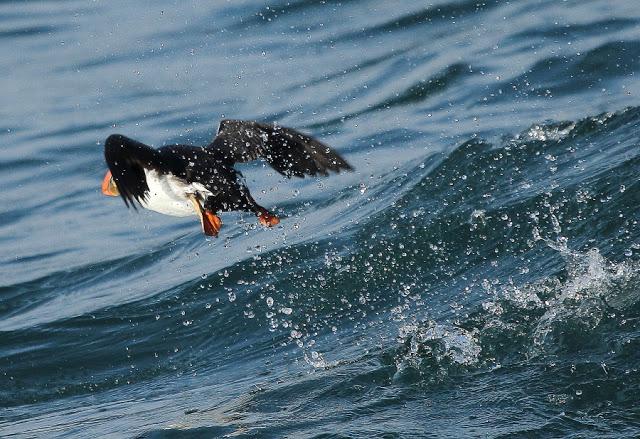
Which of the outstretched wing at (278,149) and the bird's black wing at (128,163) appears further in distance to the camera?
the outstretched wing at (278,149)

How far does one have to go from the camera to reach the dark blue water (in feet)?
17.6

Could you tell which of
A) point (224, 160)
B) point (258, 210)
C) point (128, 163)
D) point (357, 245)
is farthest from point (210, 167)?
point (357, 245)

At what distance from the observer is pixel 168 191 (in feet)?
19.7

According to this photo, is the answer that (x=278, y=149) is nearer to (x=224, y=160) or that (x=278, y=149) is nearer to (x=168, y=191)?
(x=224, y=160)

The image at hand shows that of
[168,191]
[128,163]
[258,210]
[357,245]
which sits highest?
[128,163]

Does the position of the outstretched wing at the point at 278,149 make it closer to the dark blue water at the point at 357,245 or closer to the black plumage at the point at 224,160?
the black plumage at the point at 224,160

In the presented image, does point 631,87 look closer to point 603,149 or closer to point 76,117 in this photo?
point 603,149

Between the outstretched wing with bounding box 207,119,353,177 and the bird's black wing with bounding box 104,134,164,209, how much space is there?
72 cm

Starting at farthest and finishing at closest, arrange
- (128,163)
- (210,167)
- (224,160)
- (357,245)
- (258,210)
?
(357,245), (224,160), (210,167), (258,210), (128,163)

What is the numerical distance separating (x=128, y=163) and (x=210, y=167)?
→ 0.61m

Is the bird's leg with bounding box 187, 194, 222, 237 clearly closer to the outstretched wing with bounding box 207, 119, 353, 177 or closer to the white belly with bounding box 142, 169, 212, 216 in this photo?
the white belly with bounding box 142, 169, 212, 216

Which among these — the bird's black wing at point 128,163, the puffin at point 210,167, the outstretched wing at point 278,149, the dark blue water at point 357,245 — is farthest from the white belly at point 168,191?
the dark blue water at point 357,245

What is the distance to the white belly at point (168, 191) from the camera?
598 centimetres

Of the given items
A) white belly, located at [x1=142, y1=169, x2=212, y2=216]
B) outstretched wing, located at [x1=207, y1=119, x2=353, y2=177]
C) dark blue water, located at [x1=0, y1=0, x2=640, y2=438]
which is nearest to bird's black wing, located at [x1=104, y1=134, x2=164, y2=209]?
white belly, located at [x1=142, y1=169, x2=212, y2=216]
